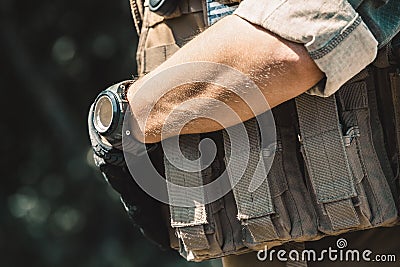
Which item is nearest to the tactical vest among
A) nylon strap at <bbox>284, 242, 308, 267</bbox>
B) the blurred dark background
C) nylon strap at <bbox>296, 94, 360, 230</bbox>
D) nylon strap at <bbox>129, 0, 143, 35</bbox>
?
nylon strap at <bbox>296, 94, 360, 230</bbox>

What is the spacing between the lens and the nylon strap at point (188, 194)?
1.83 meters

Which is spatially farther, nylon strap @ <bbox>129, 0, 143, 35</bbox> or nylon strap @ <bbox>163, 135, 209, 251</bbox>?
nylon strap @ <bbox>129, 0, 143, 35</bbox>

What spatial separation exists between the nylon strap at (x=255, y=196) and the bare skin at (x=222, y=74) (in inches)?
2.6

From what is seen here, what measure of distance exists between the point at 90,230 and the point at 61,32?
0.90 meters

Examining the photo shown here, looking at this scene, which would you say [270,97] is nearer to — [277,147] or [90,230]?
[277,147]

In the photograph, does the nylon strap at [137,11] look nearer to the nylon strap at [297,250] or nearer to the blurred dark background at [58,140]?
the nylon strap at [297,250]

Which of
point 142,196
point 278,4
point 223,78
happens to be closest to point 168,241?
point 142,196

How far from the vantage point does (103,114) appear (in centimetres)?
186

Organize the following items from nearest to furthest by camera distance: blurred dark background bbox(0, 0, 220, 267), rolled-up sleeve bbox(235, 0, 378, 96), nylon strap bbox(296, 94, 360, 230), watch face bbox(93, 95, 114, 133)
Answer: rolled-up sleeve bbox(235, 0, 378, 96), nylon strap bbox(296, 94, 360, 230), watch face bbox(93, 95, 114, 133), blurred dark background bbox(0, 0, 220, 267)

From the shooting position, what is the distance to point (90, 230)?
5059 millimetres

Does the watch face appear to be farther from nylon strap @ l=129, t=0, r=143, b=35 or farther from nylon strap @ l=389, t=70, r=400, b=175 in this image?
nylon strap @ l=389, t=70, r=400, b=175

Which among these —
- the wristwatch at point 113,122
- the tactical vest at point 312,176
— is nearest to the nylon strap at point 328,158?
the tactical vest at point 312,176

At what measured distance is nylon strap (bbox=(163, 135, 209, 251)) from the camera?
183 cm

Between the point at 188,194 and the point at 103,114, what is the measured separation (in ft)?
0.64
